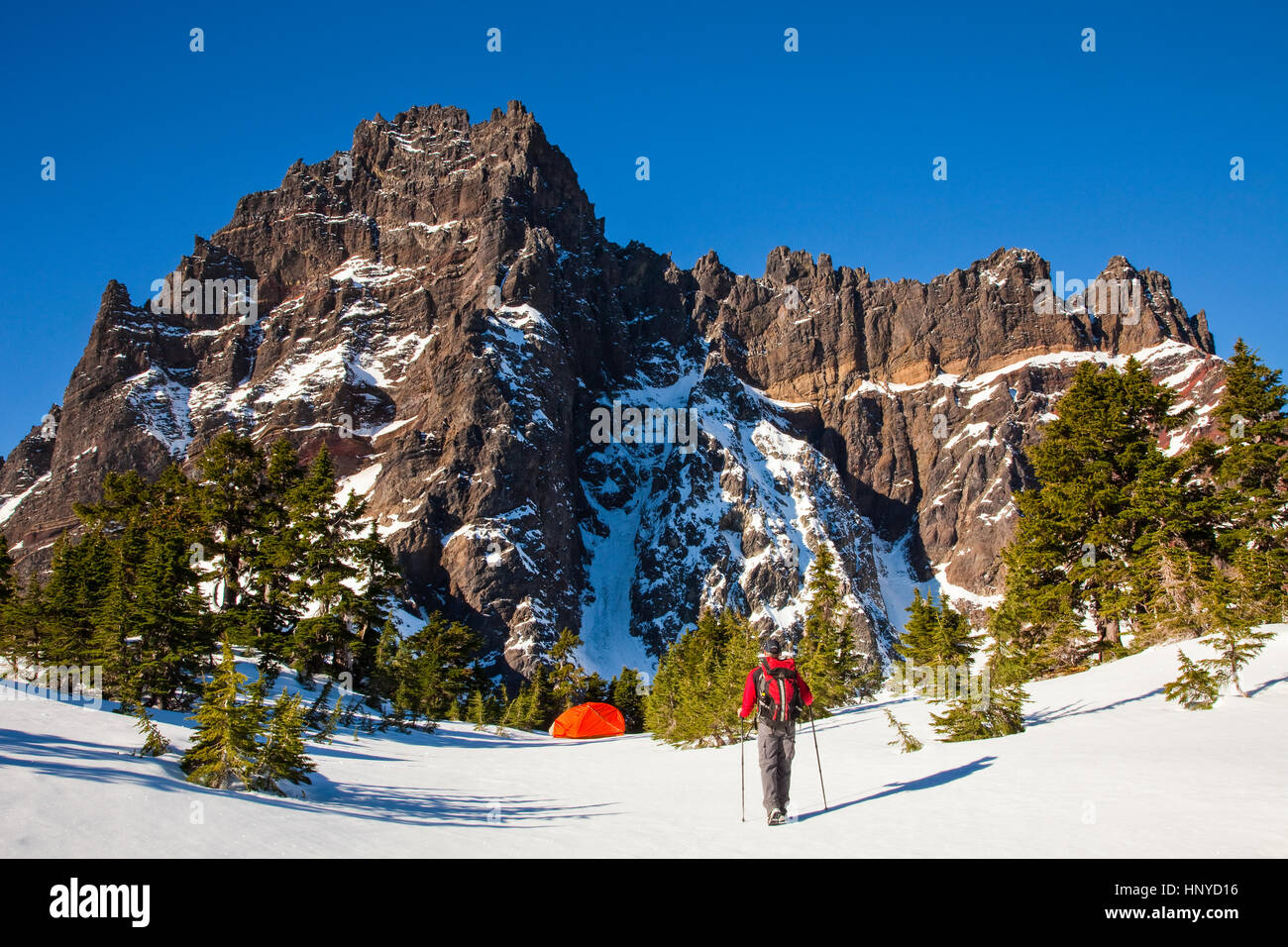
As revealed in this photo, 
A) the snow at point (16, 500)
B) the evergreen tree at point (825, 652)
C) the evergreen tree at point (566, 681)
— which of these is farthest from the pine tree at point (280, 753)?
the snow at point (16, 500)

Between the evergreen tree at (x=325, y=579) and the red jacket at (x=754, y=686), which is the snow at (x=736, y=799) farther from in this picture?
the evergreen tree at (x=325, y=579)

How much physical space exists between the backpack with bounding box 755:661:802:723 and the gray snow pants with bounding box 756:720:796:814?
0.28 feet

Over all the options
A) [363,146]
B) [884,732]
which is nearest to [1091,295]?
[363,146]

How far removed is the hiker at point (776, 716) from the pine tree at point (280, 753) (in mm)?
4664

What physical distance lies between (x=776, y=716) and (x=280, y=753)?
519 cm

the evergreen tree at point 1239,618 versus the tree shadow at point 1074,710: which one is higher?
the evergreen tree at point 1239,618

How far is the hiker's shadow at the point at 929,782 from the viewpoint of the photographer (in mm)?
8094

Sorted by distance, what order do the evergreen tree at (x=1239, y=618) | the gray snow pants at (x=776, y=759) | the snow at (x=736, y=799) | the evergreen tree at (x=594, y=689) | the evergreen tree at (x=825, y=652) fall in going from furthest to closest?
1. the evergreen tree at (x=594, y=689)
2. the evergreen tree at (x=825, y=652)
3. the evergreen tree at (x=1239, y=618)
4. the gray snow pants at (x=776, y=759)
5. the snow at (x=736, y=799)


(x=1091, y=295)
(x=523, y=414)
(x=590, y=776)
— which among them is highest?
(x=1091, y=295)

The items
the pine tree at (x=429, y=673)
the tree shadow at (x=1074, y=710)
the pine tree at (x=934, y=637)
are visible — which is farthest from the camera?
the pine tree at (x=934, y=637)

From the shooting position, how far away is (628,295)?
604 feet

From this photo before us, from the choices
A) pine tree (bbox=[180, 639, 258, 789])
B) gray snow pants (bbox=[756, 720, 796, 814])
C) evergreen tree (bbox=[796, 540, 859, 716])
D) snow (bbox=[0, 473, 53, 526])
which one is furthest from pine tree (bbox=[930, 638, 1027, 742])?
snow (bbox=[0, 473, 53, 526])

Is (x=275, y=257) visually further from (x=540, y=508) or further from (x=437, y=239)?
(x=540, y=508)

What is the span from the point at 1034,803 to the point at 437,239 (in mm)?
150317
